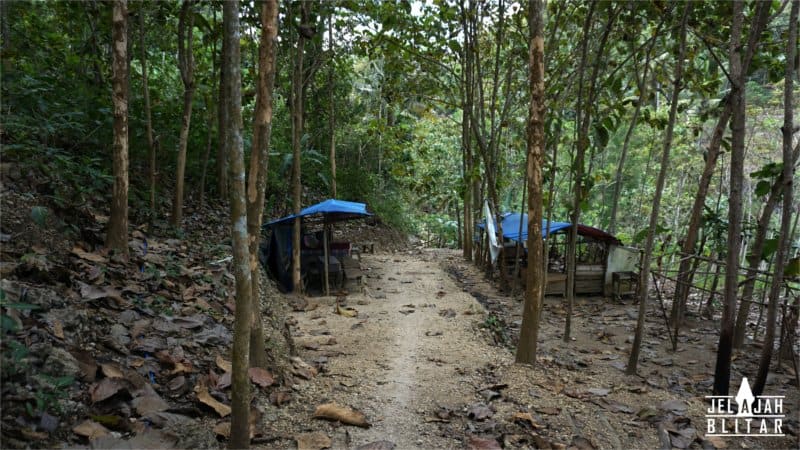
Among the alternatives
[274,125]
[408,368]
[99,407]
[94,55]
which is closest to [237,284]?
[99,407]

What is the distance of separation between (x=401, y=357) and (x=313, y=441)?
2.82m

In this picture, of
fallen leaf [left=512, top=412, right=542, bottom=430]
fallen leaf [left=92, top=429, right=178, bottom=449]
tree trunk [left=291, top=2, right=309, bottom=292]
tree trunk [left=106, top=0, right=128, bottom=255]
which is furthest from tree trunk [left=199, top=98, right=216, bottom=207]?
fallen leaf [left=512, top=412, right=542, bottom=430]

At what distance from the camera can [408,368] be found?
654 centimetres

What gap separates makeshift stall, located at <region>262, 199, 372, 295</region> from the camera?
11.9 m

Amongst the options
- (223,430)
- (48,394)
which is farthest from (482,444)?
(48,394)

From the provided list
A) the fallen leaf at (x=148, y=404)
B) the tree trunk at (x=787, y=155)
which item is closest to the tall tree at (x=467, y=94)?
the tree trunk at (x=787, y=155)

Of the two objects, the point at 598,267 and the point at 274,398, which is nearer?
the point at 274,398

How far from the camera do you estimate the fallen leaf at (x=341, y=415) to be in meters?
4.73

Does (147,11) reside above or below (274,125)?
above

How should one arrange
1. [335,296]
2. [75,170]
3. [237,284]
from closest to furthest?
[237,284] < [75,170] < [335,296]

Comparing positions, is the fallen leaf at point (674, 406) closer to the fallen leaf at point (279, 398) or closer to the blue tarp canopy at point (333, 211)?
the fallen leaf at point (279, 398)

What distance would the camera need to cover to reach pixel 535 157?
601cm

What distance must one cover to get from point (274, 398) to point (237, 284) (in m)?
1.82

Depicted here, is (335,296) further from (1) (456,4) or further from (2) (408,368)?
(1) (456,4)
